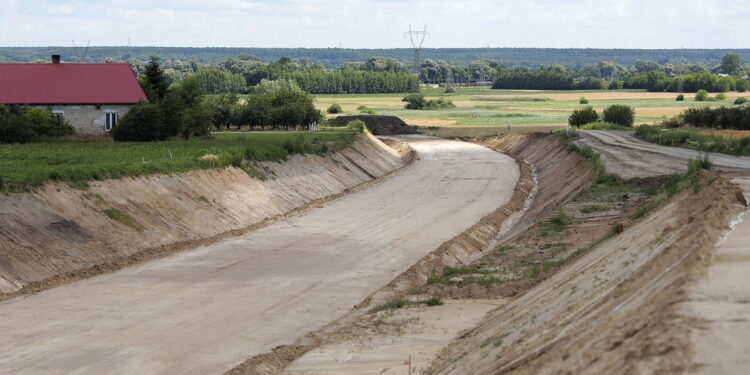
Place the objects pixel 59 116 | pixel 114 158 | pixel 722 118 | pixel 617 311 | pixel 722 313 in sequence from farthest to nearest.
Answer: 1. pixel 722 118
2. pixel 59 116
3. pixel 114 158
4. pixel 617 311
5. pixel 722 313

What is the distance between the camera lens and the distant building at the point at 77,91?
204 feet

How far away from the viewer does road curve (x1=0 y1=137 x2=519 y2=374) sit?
19500 mm

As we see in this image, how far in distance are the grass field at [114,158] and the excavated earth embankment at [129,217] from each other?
518 millimetres

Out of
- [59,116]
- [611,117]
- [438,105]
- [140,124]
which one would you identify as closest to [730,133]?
[611,117]

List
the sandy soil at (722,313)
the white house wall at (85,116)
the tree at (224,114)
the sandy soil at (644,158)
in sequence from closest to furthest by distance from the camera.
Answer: the sandy soil at (722,313) < the sandy soil at (644,158) < the white house wall at (85,116) < the tree at (224,114)

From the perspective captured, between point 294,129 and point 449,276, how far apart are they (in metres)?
62.5

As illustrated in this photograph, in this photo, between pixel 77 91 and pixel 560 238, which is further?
pixel 77 91

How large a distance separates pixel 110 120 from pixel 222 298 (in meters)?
40.8

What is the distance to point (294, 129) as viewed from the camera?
8781 centimetres

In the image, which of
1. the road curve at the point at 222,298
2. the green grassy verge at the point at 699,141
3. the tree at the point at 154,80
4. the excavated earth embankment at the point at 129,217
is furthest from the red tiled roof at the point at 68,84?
the green grassy verge at the point at 699,141

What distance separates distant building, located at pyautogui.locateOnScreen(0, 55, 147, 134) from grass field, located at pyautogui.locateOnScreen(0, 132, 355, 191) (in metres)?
6.39

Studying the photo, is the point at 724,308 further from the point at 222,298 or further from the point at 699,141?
the point at 699,141

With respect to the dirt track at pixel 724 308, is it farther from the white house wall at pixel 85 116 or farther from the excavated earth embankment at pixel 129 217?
the white house wall at pixel 85 116

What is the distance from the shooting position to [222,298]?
25.1m
